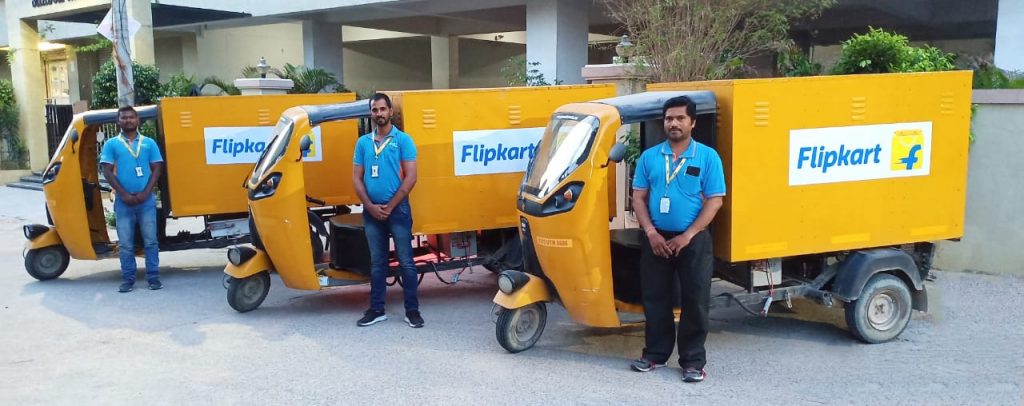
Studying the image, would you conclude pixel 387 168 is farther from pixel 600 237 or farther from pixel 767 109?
pixel 767 109

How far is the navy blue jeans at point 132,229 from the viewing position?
26.6 ft

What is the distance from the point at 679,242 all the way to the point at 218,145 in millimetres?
5707

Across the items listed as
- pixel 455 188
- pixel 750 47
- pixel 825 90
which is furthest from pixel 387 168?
pixel 750 47

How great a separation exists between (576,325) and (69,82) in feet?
87.2

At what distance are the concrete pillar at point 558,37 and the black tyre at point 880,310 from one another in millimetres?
10161

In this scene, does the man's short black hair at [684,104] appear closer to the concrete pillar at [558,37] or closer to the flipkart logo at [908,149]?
the flipkart logo at [908,149]

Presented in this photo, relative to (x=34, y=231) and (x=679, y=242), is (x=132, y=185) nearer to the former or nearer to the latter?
(x=34, y=231)

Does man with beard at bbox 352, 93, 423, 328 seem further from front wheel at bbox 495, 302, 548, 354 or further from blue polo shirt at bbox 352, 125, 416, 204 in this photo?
front wheel at bbox 495, 302, 548, 354

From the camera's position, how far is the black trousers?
202 inches

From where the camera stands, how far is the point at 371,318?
6.77m

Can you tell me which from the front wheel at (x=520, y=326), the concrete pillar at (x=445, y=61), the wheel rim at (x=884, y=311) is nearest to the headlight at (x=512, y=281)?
the front wheel at (x=520, y=326)

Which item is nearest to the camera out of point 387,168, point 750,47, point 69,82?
point 387,168

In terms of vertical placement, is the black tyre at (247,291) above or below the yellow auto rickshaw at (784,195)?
below

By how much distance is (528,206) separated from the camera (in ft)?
18.7
